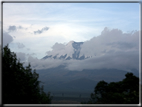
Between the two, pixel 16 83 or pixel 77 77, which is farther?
pixel 77 77

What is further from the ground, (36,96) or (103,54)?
(103,54)

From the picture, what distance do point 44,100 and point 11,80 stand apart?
3.23m

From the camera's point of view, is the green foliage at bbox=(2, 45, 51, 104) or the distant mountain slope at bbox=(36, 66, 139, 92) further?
the distant mountain slope at bbox=(36, 66, 139, 92)

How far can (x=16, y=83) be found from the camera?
9.74 meters

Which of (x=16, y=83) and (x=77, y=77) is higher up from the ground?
(x=16, y=83)

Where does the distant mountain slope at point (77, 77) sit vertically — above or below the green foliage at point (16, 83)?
below

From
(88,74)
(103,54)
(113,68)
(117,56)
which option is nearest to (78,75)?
(88,74)

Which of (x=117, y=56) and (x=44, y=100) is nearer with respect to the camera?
(x=44, y=100)

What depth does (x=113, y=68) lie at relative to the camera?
174500 millimetres

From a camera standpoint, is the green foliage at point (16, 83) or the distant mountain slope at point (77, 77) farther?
the distant mountain slope at point (77, 77)

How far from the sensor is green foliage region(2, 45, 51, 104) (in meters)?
9.39

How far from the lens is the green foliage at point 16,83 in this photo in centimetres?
939

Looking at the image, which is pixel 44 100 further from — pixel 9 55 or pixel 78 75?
pixel 78 75

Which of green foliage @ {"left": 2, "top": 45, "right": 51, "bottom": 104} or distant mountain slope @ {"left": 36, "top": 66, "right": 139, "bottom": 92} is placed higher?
green foliage @ {"left": 2, "top": 45, "right": 51, "bottom": 104}
